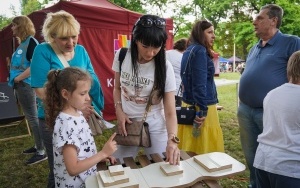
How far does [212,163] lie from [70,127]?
2.55 feet

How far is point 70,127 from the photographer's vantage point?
138 cm

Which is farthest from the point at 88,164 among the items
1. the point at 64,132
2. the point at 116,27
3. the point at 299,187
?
the point at 116,27

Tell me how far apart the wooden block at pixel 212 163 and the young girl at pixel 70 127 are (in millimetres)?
484

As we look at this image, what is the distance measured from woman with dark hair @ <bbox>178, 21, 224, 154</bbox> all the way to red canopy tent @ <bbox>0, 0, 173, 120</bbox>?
138 inches

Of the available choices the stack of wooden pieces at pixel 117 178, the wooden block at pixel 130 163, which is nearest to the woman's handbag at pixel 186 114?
the wooden block at pixel 130 163

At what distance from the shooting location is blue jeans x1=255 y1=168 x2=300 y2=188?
1.55 meters

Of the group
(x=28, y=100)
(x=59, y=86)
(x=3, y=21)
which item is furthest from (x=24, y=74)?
(x=3, y=21)

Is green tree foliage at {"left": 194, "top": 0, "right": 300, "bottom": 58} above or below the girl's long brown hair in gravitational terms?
above

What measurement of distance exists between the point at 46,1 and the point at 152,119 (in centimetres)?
1912

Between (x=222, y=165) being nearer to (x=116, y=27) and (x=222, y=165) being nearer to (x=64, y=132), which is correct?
(x=64, y=132)

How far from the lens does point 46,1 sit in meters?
18.4

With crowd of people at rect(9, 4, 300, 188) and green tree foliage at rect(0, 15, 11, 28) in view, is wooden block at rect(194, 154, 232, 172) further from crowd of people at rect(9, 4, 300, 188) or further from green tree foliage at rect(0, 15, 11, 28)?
green tree foliage at rect(0, 15, 11, 28)

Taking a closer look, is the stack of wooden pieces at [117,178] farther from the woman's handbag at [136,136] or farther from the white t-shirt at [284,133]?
the white t-shirt at [284,133]

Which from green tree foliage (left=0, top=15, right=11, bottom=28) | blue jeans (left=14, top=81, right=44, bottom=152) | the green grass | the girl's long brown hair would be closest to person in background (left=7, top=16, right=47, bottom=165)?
blue jeans (left=14, top=81, right=44, bottom=152)
